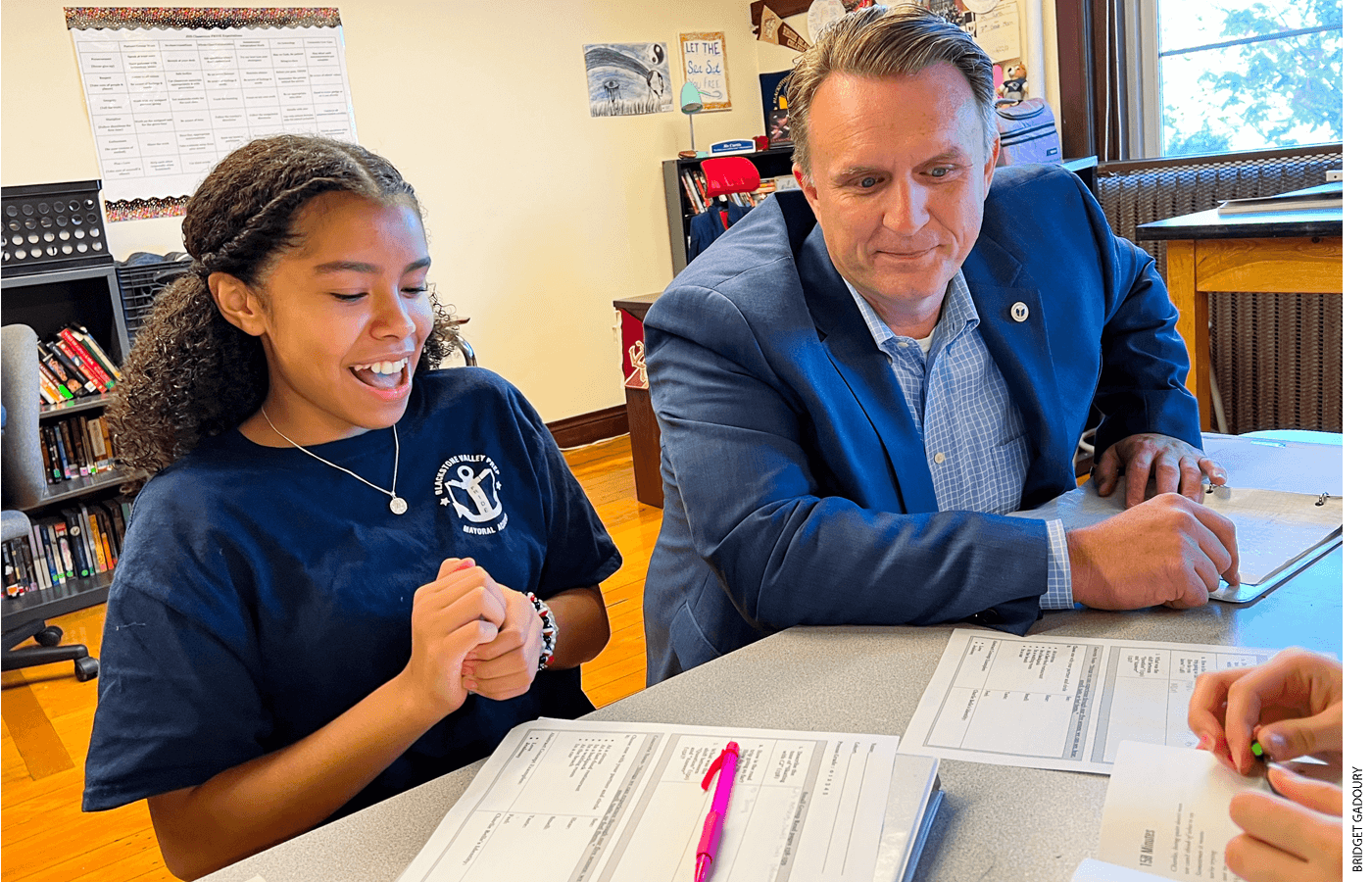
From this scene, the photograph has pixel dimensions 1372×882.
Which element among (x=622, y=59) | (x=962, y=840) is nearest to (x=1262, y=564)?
(x=962, y=840)

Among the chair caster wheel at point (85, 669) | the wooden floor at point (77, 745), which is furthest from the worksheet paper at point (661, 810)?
the chair caster wheel at point (85, 669)

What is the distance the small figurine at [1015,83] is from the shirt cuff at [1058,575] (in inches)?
144

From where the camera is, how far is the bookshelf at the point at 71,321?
3.65 metres

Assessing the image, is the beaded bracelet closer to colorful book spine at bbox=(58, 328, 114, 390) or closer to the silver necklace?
the silver necklace

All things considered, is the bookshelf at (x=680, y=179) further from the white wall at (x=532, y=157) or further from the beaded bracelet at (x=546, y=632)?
the beaded bracelet at (x=546, y=632)

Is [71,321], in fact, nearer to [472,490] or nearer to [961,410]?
[472,490]

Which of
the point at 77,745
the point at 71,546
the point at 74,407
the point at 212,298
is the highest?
the point at 212,298

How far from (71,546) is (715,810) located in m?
3.79

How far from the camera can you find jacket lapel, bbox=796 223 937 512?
51.5 inches

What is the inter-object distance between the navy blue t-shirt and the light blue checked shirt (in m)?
0.46

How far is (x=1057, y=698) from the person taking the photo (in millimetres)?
896

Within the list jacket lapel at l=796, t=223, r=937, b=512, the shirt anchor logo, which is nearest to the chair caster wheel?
the shirt anchor logo

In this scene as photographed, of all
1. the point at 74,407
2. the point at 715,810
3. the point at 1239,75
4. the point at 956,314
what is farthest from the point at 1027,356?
the point at 74,407

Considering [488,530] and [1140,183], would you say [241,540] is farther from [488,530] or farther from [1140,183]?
[1140,183]
